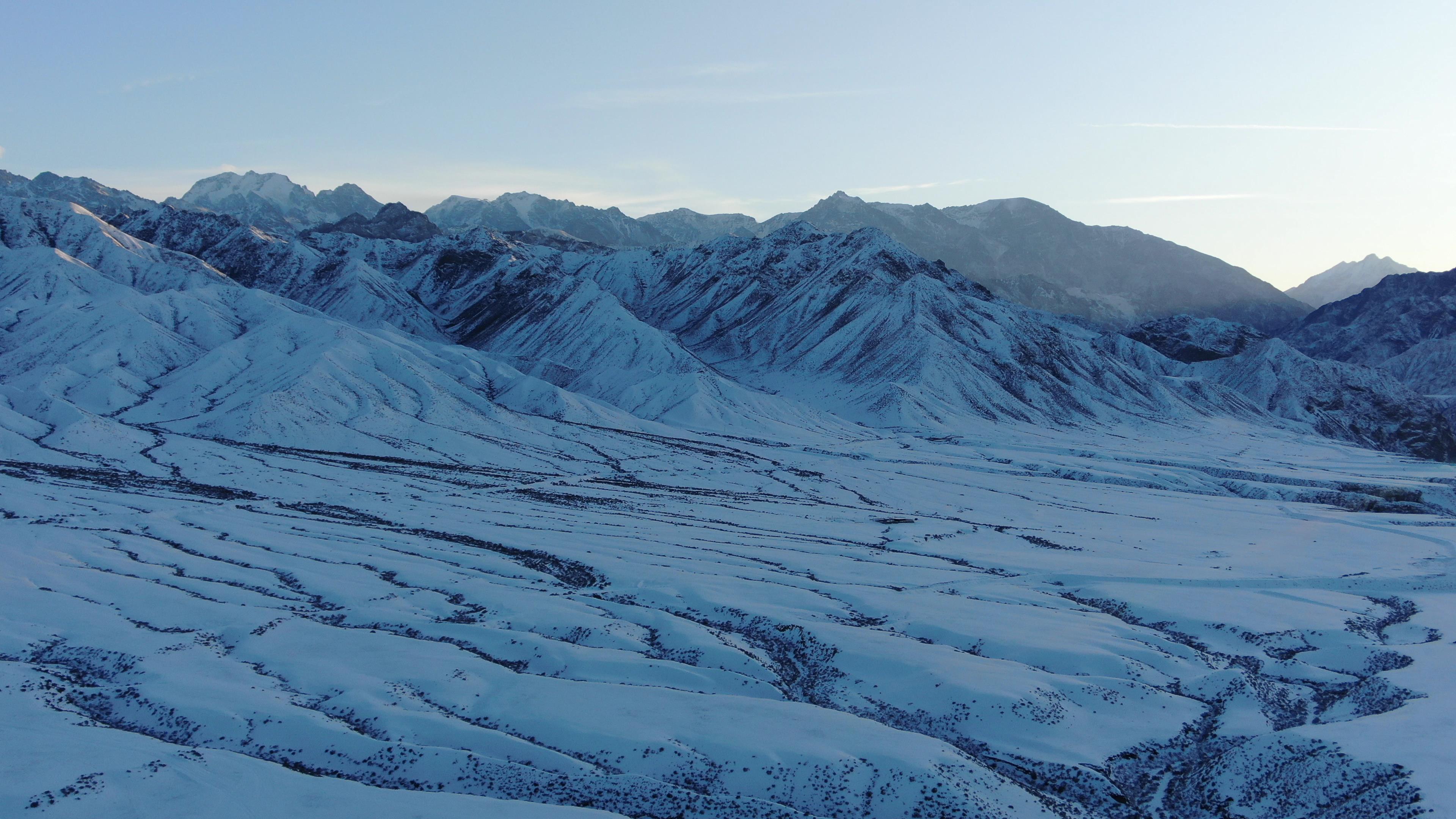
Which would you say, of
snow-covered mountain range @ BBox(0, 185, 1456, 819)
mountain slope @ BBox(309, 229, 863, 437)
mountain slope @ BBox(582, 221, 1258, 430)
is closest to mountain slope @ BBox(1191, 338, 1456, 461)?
mountain slope @ BBox(582, 221, 1258, 430)

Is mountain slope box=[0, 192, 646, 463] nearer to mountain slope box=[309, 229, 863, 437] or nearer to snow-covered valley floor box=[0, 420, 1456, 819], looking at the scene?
mountain slope box=[309, 229, 863, 437]

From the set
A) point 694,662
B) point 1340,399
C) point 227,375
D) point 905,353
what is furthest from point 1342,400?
point 227,375

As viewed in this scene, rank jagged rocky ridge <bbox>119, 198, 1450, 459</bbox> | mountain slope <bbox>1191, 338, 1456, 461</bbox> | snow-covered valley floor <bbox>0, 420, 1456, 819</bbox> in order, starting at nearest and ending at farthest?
snow-covered valley floor <bbox>0, 420, 1456, 819</bbox> < jagged rocky ridge <bbox>119, 198, 1450, 459</bbox> < mountain slope <bbox>1191, 338, 1456, 461</bbox>

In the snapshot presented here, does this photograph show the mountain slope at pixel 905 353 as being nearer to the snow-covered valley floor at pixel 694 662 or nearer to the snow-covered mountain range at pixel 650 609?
the snow-covered mountain range at pixel 650 609

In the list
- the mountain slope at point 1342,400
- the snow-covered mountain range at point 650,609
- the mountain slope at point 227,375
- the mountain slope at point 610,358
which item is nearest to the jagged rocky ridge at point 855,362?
the mountain slope at point 610,358

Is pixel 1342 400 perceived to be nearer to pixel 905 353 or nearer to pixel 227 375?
pixel 905 353
